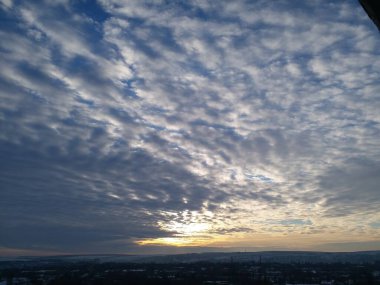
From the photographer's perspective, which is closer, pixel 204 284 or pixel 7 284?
pixel 204 284

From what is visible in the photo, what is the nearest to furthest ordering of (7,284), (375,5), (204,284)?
(375,5) → (204,284) → (7,284)

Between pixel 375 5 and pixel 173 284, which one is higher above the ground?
pixel 375 5

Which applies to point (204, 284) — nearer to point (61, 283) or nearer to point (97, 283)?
point (97, 283)

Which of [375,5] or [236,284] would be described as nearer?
[375,5]

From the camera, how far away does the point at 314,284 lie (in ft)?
214

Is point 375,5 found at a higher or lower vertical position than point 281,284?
higher

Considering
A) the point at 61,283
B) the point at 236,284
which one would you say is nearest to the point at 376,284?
the point at 236,284

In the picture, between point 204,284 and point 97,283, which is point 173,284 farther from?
point 97,283

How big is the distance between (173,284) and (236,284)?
12338mm

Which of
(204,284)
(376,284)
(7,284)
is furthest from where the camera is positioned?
(7,284)

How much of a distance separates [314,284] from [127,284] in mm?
36774

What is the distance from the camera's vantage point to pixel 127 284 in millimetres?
63375

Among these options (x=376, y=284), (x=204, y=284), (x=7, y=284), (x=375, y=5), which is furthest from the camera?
(x=7, y=284)

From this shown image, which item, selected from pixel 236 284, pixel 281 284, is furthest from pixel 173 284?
pixel 281 284
